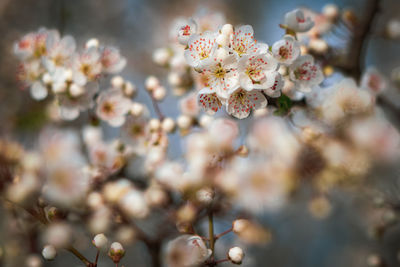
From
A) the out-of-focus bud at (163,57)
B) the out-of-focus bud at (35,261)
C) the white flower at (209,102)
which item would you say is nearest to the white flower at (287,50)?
the white flower at (209,102)

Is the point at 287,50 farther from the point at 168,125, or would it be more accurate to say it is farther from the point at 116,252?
the point at 116,252

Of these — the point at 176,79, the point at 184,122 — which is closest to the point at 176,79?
the point at 176,79

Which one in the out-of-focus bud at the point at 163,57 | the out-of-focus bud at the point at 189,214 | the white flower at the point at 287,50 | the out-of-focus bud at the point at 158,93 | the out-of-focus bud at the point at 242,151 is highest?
the out-of-focus bud at the point at 163,57

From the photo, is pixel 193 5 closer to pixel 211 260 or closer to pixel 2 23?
pixel 2 23

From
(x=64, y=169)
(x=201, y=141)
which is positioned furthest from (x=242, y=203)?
(x=64, y=169)

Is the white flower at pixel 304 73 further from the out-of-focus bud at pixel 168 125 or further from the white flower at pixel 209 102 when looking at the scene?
the out-of-focus bud at pixel 168 125

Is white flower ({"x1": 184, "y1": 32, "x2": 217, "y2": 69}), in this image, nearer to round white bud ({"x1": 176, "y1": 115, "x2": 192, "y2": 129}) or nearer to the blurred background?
round white bud ({"x1": 176, "y1": 115, "x2": 192, "y2": 129})
